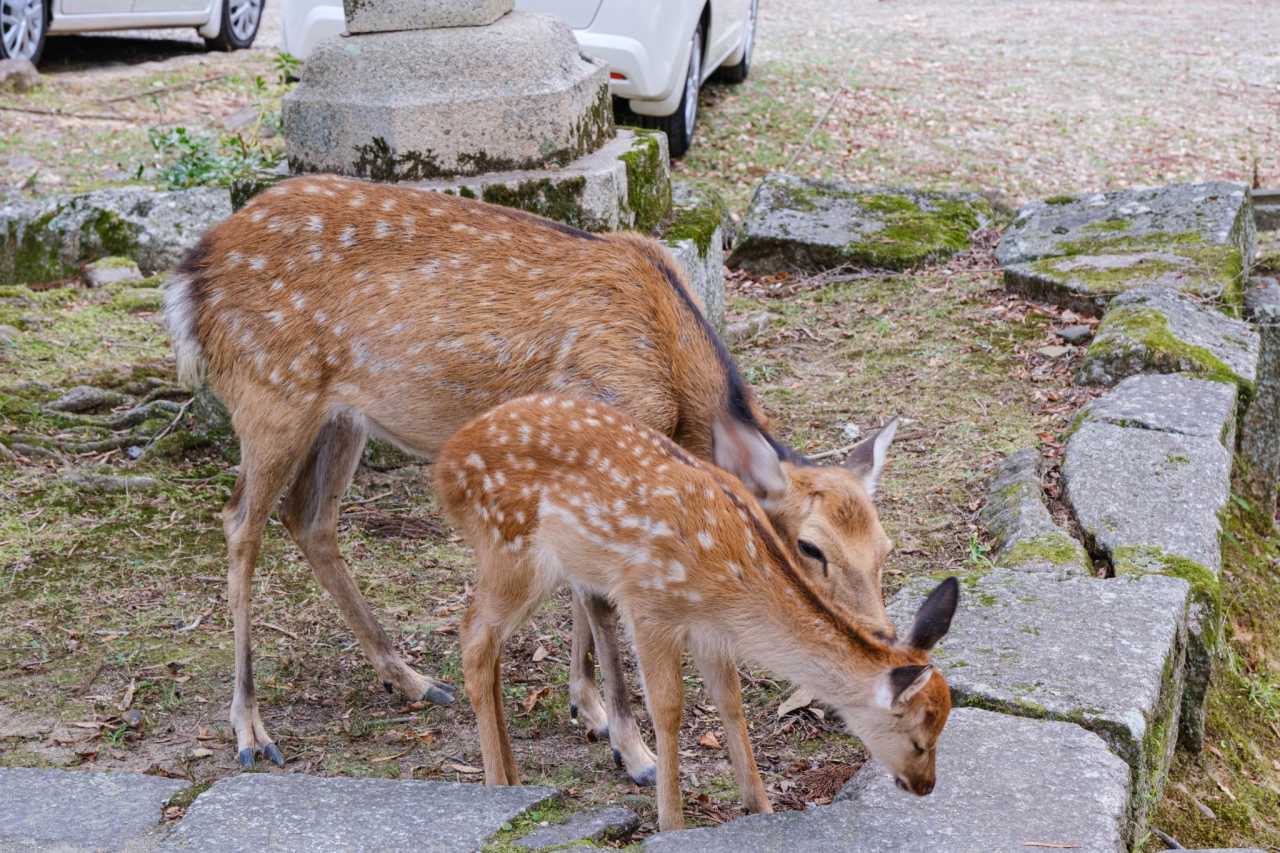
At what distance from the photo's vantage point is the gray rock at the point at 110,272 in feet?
26.1

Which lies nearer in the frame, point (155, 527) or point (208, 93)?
point (155, 527)

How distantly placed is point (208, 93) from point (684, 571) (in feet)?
31.2

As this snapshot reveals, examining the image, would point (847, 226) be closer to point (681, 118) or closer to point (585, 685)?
point (681, 118)

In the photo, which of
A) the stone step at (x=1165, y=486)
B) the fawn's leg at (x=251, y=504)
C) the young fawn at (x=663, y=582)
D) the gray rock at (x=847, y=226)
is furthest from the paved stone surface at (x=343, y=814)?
the gray rock at (x=847, y=226)

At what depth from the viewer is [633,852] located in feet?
10.2

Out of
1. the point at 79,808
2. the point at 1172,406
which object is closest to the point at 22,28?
the point at 1172,406

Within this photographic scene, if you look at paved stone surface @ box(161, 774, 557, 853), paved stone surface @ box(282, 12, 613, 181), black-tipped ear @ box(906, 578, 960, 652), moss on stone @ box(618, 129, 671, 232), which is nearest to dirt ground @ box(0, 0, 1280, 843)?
paved stone surface @ box(161, 774, 557, 853)

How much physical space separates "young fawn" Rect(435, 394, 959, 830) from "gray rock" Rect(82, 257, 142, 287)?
15.9 feet

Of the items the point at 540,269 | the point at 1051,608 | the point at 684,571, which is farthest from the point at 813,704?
the point at 540,269

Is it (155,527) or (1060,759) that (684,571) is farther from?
(155,527)

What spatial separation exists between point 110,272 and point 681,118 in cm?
423

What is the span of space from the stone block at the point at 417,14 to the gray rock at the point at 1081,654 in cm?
279

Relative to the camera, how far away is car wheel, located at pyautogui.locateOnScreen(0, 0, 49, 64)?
11.4 m

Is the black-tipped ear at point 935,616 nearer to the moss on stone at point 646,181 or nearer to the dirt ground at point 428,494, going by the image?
the dirt ground at point 428,494
